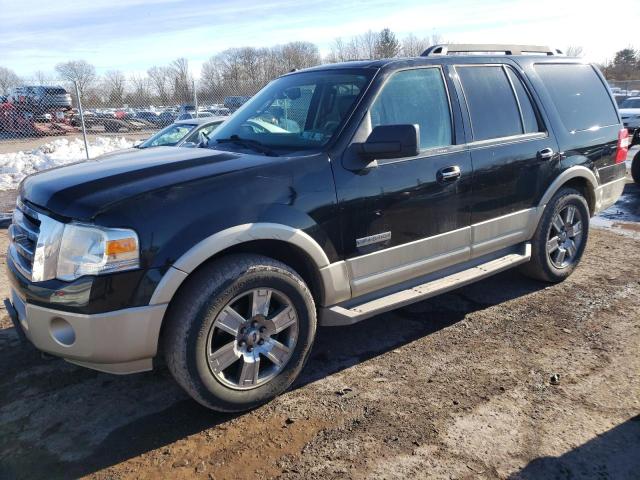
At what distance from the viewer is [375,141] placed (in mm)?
3246

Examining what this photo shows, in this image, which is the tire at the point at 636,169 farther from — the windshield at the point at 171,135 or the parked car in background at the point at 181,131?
the windshield at the point at 171,135

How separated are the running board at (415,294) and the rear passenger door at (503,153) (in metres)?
0.14

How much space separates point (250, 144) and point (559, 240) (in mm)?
3072

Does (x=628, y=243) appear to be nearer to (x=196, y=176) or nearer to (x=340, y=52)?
(x=196, y=176)

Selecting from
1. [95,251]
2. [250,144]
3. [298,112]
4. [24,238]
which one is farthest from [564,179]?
[24,238]

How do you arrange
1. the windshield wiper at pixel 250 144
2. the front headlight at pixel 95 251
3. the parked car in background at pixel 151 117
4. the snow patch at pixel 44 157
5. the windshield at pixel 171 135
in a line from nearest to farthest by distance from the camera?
the front headlight at pixel 95 251 → the windshield wiper at pixel 250 144 → the windshield at pixel 171 135 → the snow patch at pixel 44 157 → the parked car in background at pixel 151 117

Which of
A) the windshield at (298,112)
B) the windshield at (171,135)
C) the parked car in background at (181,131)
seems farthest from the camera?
the windshield at (171,135)

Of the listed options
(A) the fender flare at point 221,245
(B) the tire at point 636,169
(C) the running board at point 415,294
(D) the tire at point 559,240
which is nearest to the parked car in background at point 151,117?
(B) the tire at point 636,169

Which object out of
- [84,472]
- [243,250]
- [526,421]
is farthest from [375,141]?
[84,472]

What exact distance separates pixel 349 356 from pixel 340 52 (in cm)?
3837

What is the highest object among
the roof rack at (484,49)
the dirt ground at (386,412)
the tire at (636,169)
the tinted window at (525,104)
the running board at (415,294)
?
the roof rack at (484,49)

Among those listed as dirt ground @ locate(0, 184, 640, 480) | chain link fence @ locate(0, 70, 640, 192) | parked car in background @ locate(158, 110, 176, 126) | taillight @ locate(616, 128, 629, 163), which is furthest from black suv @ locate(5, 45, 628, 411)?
parked car in background @ locate(158, 110, 176, 126)

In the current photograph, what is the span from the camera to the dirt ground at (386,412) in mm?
2633

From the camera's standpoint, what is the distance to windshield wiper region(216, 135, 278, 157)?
3466 mm
